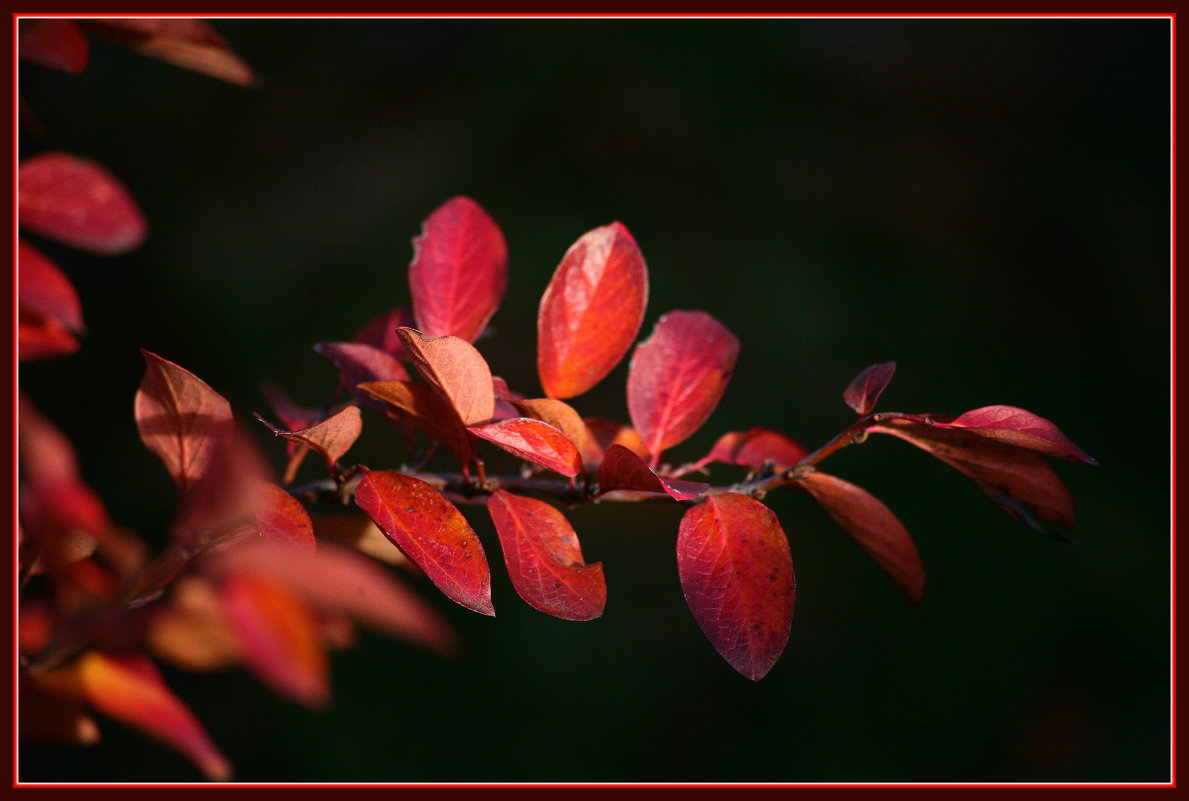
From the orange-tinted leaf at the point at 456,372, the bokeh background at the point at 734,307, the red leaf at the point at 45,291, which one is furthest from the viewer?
the bokeh background at the point at 734,307

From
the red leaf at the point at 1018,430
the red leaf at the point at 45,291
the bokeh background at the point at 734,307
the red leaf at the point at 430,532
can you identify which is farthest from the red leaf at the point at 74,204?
the bokeh background at the point at 734,307

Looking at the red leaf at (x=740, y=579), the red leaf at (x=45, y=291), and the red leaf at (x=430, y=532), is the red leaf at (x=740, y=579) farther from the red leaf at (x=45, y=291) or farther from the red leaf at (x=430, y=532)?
the red leaf at (x=45, y=291)

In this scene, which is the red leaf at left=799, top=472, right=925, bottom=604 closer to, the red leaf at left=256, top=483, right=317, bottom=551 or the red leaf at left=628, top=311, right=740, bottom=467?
the red leaf at left=628, top=311, right=740, bottom=467

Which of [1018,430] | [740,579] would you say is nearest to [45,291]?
[740,579]

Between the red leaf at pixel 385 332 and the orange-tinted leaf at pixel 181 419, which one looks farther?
the red leaf at pixel 385 332

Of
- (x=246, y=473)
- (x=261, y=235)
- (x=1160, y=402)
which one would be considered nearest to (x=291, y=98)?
(x=261, y=235)

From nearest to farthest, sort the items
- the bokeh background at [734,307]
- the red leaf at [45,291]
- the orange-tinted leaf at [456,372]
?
the orange-tinted leaf at [456,372], the red leaf at [45,291], the bokeh background at [734,307]

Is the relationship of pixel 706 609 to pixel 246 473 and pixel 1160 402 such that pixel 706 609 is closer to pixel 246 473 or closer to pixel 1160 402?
pixel 246 473
